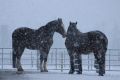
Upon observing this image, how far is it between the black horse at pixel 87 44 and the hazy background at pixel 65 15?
55530mm

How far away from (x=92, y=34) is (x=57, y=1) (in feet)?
290

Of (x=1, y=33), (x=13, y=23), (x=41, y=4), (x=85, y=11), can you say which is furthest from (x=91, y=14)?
(x=1, y=33)

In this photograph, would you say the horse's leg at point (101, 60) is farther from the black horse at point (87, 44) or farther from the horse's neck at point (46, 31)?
the horse's neck at point (46, 31)

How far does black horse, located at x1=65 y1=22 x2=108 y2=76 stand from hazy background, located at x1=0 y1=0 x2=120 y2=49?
55.5 m

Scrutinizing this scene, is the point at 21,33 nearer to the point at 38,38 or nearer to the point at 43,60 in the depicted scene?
the point at 38,38

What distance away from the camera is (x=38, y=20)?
8331 centimetres

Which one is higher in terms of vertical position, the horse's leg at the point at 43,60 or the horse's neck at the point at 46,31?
the horse's neck at the point at 46,31

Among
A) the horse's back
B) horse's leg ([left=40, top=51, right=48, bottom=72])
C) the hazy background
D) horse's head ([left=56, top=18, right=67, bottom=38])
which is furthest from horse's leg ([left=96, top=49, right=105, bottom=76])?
the hazy background

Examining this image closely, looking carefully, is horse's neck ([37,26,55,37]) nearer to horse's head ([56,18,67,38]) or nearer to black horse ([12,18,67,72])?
black horse ([12,18,67,72])

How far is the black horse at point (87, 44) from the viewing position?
13602 millimetres

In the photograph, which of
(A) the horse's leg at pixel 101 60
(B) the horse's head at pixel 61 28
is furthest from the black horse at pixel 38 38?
(A) the horse's leg at pixel 101 60

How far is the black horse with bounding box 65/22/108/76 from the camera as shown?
44.6ft

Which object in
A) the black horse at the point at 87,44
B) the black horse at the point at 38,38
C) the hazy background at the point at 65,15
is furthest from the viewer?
the hazy background at the point at 65,15

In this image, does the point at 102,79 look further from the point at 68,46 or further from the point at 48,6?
the point at 48,6
